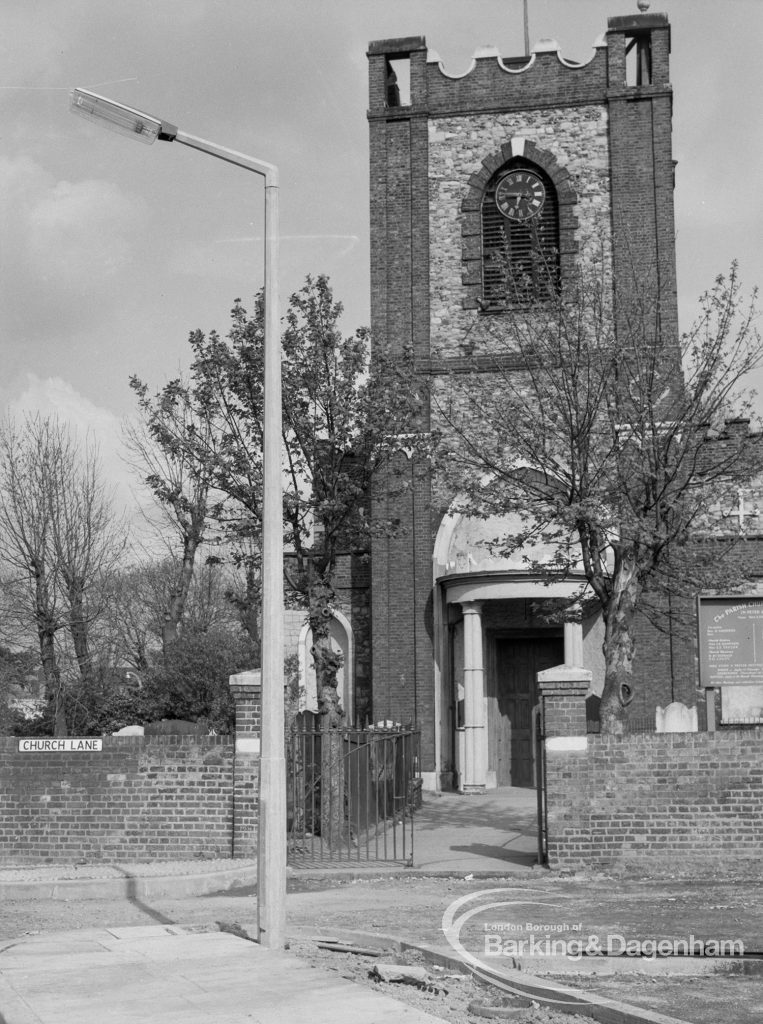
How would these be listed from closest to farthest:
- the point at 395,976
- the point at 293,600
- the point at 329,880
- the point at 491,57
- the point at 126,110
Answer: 1. the point at 395,976
2. the point at 126,110
3. the point at 329,880
4. the point at 293,600
5. the point at 491,57

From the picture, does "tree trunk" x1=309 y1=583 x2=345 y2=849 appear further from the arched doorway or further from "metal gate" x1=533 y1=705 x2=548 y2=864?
the arched doorway

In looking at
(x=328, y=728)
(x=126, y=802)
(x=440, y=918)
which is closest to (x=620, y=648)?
(x=328, y=728)

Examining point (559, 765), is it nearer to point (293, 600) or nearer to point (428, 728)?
point (293, 600)

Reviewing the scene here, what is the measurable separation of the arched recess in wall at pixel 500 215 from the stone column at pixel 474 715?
7.39 meters

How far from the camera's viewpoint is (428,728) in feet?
81.6

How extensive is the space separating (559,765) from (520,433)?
4.82 m

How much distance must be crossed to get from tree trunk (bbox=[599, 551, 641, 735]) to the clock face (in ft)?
43.7

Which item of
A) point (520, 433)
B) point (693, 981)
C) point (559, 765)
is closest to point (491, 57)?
point (520, 433)

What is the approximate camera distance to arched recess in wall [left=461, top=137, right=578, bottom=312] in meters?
26.8

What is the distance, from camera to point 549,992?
7.22 metres

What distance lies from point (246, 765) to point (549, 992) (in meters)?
7.42

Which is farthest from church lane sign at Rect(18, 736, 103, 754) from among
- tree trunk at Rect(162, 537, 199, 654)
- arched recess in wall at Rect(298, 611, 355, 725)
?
tree trunk at Rect(162, 537, 199, 654)

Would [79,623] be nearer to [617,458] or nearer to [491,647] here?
[491,647]

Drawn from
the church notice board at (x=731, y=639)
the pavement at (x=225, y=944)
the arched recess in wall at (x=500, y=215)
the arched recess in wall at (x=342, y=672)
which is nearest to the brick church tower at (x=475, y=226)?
the arched recess in wall at (x=500, y=215)
